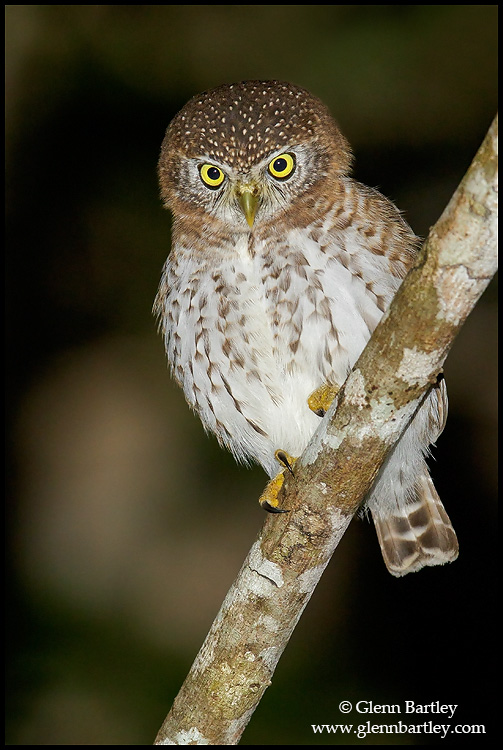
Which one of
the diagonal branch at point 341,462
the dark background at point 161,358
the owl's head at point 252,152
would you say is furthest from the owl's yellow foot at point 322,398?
the dark background at point 161,358

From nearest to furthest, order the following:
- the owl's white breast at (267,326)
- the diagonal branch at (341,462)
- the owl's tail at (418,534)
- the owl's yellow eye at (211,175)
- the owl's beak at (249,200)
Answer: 1. the diagonal branch at (341,462)
2. the owl's white breast at (267,326)
3. the owl's beak at (249,200)
4. the owl's yellow eye at (211,175)
5. the owl's tail at (418,534)

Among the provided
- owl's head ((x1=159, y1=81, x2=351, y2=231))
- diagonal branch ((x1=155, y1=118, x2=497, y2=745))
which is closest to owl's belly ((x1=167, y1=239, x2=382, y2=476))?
owl's head ((x1=159, y1=81, x2=351, y2=231))

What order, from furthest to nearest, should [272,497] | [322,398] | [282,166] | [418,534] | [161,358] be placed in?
[161,358] < [418,534] < [282,166] < [322,398] < [272,497]

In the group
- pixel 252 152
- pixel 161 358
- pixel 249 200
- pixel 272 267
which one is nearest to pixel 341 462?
pixel 272 267

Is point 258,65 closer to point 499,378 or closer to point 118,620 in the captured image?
point 499,378

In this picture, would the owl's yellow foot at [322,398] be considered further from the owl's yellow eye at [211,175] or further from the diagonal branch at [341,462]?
the owl's yellow eye at [211,175]

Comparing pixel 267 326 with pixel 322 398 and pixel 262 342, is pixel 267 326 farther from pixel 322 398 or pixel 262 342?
pixel 322 398

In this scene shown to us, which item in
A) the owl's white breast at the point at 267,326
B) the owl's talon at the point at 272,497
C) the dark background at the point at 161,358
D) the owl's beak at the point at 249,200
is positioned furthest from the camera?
the dark background at the point at 161,358

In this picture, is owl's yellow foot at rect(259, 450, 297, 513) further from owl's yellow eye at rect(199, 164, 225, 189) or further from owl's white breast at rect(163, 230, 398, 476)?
owl's yellow eye at rect(199, 164, 225, 189)
